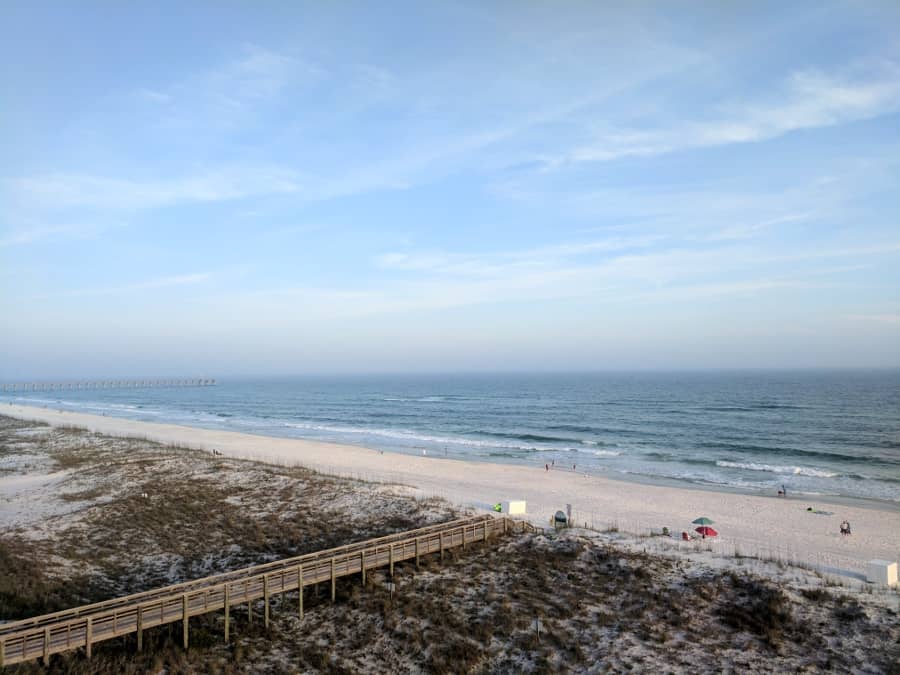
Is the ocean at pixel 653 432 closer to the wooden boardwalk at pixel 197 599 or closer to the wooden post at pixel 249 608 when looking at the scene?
the wooden boardwalk at pixel 197 599

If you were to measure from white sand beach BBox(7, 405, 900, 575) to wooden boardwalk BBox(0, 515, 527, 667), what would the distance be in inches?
251

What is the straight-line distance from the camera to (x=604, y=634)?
15.7 meters

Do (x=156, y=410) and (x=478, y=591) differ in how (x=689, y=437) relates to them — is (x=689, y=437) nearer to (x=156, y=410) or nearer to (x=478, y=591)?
(x=478, y=591)

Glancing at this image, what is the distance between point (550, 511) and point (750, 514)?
10.4 metres

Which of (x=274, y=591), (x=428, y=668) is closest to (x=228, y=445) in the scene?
Answer: (x=274, y=591)

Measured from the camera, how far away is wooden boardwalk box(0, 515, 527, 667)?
46.1 ft

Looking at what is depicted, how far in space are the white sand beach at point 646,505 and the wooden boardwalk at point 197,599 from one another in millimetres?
6376

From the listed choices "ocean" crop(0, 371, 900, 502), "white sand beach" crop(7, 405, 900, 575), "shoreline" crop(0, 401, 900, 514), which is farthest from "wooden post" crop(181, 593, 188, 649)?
"ocean" crop(0, 371, 900, 502)

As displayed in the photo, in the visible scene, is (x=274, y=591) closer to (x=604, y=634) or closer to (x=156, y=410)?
(x=604, y=634)

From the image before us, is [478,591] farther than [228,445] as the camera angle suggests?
No

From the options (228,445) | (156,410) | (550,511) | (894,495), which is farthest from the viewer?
(156,410)

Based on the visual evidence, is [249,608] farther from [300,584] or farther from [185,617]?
[185,617]

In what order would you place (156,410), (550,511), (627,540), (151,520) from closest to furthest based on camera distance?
(627,540) → (151,520) → (550,511) → (156,410)

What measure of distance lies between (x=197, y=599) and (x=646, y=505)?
78.2 feet
